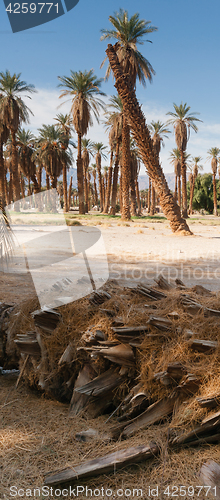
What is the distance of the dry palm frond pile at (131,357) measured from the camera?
1827mm

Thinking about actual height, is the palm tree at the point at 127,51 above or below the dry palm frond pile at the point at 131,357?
above

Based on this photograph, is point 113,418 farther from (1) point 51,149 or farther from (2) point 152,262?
(1) point 51,149

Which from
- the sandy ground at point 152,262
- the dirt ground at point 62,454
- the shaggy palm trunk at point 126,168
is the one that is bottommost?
the dirt ground at point 62,454

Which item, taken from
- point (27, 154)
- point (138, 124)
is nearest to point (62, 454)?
point (138, 124)

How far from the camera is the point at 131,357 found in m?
2.10

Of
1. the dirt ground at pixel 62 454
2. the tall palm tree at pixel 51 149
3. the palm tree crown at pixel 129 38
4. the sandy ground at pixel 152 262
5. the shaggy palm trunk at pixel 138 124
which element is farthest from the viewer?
the tall palm tree at pixel 51 149

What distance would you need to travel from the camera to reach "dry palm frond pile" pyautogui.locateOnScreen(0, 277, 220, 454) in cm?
183

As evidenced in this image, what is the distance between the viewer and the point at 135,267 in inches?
326

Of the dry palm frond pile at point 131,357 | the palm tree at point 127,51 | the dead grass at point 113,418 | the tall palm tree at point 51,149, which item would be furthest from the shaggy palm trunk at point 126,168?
the dead grass at point 113,418

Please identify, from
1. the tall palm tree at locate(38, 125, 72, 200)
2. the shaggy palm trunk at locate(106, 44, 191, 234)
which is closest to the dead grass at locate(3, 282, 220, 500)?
the shaggy palm trunk at locate(106, 44, 191, 234)

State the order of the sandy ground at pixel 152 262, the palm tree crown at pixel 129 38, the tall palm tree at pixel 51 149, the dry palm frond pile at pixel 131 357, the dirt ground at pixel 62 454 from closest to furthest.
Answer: the dirt ground at pixel 62 454 → the dry palm frond pile at pixel 131 357 → the sandy ground at pixel 152 262 → the palm tree crown at pixel 129 38 → the tall palm tree at pixel 51 149

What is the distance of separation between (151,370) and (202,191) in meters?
58.7

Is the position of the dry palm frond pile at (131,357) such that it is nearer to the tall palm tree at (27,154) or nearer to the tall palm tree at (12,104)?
the tall palm tree at (12,104)

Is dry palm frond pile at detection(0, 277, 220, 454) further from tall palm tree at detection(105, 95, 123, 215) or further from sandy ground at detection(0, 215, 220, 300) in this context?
tall palm tree at detection(105, 95, 123, 215)
